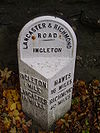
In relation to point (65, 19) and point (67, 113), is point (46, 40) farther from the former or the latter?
point (67, 113)

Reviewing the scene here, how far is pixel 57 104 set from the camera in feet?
10.6

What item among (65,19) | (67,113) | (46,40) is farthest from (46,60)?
(67,113)

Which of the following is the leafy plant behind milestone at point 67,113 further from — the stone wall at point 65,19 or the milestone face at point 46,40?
the milestone face at point 46,40

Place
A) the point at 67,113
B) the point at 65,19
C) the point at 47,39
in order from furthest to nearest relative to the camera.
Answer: the point at 67,113 → the point at 65,19 → the point at 47,39

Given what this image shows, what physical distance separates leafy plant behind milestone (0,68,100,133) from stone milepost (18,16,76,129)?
12.2 inches

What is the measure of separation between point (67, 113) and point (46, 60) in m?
0.86

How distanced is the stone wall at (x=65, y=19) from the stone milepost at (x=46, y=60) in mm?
472

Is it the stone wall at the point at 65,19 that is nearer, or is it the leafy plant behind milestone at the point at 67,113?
the stone wall at the point at 65,19

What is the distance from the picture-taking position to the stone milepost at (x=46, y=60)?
2.88 metres

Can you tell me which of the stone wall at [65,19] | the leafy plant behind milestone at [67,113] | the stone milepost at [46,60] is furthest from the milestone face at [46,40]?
the leafy plant behind milestone at [67,113]

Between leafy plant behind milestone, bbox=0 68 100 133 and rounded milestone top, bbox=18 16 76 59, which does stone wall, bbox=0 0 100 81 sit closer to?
leafy plant behind milestone, bbox=0 68 100 133

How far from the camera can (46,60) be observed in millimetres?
2996

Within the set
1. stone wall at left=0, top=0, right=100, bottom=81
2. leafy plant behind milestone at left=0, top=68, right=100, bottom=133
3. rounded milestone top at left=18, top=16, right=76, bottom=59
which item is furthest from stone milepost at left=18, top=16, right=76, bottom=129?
stone wall at left=0, top=0, right=100, bottom=81

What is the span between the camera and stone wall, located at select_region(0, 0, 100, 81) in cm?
326
